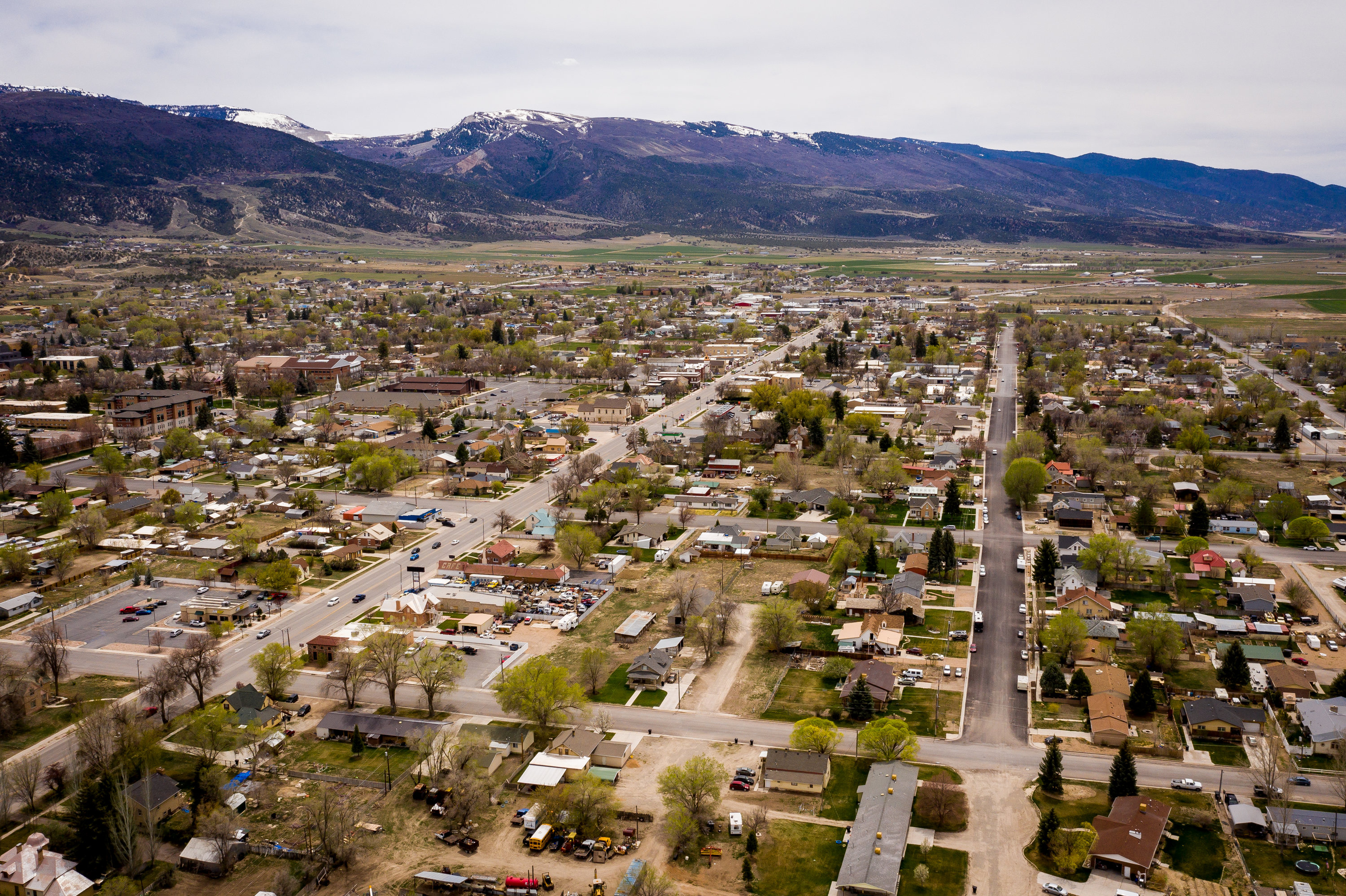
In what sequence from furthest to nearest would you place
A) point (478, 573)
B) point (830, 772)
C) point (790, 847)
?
point (478, 573) → point (830, 772) → point (790, 847)

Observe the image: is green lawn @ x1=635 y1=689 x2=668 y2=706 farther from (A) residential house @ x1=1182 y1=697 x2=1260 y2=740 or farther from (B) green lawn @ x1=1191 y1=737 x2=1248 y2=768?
(A) residential house @ x1=1182 y1=697 x2=1260 y2=740

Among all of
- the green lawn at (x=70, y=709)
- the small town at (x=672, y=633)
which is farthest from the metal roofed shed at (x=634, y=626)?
the green lawn at (x=70, y=709)

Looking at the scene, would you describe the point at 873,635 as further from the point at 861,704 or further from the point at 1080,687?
the point at 1080,687

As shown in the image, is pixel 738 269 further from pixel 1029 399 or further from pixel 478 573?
pixel 478 573

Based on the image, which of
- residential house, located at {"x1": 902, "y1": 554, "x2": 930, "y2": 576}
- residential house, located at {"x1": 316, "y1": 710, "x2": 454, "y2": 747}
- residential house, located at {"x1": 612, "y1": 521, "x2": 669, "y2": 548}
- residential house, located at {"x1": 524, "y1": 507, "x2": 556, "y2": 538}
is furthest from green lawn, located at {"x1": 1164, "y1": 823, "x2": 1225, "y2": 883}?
residential house, located at {"x1": 524, "y1": 507, "x2": 556, "y2": 538}

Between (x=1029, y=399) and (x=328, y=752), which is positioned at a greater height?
(x=1029, y=399)

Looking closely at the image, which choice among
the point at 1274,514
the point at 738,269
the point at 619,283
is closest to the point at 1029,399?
the point at 1274,514
